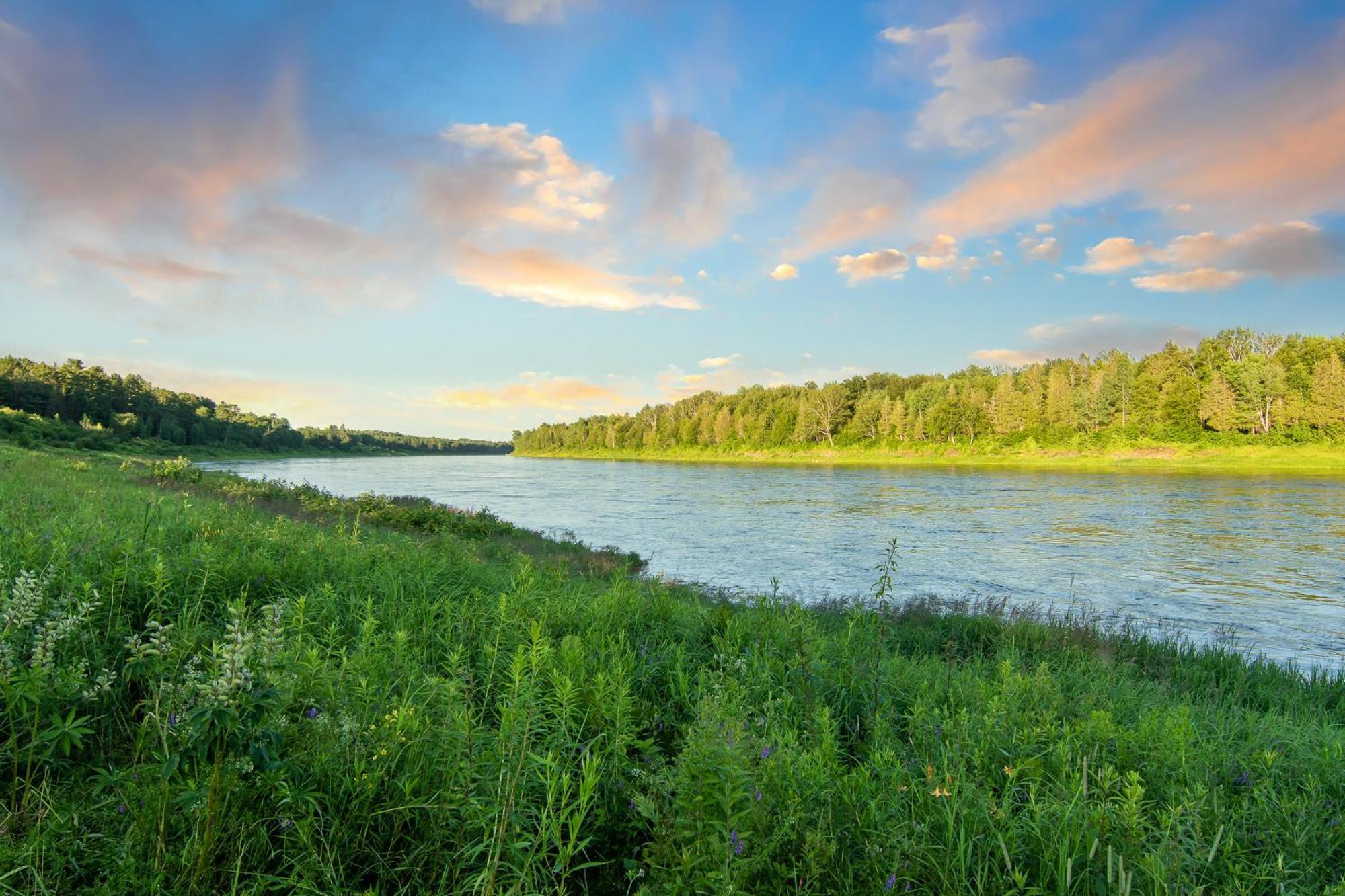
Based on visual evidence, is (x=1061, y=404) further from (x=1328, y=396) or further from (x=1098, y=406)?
(x=1328, y=396)

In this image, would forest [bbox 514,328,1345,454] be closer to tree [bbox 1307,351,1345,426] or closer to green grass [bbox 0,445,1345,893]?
tree [bbox 1307,351,1345,426]

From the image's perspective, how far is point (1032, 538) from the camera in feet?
77.8

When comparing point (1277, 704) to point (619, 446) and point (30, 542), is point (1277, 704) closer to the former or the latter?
point (30, 542)

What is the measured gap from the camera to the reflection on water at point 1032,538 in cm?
1455

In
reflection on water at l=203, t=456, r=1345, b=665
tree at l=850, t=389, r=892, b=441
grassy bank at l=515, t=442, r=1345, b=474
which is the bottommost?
reflection on water at l=203, t=456, r=1345, b=665

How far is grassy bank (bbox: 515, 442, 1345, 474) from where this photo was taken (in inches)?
2501

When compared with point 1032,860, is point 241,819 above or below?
above

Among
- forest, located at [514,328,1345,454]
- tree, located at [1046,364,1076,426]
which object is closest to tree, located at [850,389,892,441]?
forest, located at [514,328,1345,454]

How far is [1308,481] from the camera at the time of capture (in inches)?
1804

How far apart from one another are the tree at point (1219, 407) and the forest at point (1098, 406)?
0.41 feet

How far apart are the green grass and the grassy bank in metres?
76.2

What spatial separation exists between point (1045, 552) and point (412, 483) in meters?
52.8

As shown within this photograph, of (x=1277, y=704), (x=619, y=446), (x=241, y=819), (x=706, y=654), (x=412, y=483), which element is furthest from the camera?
(x=619, y=446)

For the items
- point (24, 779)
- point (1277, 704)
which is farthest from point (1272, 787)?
point (24, 779)
